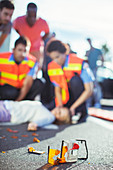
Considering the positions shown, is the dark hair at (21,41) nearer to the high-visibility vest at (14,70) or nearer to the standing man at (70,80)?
the high-visibility vest at (14,70)

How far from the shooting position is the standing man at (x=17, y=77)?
2.63 meters

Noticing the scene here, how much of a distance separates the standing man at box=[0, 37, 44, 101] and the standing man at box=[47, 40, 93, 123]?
0.78ft

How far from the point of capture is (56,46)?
2.64 metres

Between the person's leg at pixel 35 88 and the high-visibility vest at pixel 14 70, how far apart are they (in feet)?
0.48

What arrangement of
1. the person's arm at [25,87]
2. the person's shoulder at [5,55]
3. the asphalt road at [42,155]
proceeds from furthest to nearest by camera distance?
the person's arm at [25,87]
the person's shoulder at [5,55]
the asphalt road at [42,155]

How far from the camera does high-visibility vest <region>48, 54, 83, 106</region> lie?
8.94 feet

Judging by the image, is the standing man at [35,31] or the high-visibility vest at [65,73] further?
the high-visibility vest at [65,73]

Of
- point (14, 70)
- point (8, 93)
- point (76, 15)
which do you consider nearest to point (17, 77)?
point (14, 70)

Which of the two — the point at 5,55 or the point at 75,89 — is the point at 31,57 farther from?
the point at 75,89

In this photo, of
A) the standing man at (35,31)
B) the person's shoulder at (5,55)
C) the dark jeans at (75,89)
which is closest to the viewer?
the standing man at (35,31)

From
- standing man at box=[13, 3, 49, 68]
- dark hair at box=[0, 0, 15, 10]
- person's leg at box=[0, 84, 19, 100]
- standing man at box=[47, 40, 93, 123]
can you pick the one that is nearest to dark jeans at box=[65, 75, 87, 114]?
standing man at box=[47, 40, 93, 123]

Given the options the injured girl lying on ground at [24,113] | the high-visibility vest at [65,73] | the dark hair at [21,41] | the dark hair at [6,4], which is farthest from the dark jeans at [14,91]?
the dark hair at [6,4]

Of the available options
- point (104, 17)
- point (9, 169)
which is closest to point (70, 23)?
Result: point (104, 17)

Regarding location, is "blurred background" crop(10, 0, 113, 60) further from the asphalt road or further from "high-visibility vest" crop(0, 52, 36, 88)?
the asphalt road
